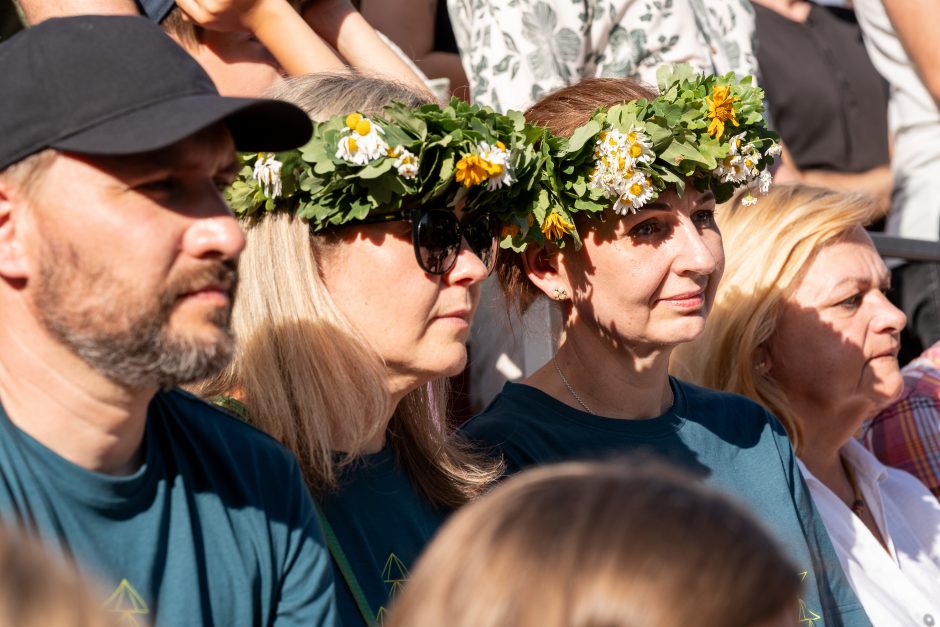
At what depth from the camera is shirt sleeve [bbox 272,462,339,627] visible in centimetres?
249

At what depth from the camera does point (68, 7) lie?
340 cm

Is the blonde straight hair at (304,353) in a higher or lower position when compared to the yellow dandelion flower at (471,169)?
lower

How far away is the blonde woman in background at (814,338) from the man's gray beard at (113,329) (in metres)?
2.68

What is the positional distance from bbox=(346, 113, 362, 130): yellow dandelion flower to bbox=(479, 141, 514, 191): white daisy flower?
0.30 metres

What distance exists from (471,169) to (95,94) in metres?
1.04

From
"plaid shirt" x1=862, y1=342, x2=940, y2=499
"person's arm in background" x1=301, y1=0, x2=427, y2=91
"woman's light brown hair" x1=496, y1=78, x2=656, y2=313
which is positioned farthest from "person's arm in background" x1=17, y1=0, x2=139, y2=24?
"plaid shirt" x1=862, y1=342, x2=940, y2=499

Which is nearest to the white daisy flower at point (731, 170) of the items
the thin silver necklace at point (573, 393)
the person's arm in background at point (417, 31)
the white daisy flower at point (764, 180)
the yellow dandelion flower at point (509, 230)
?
the white daisy flower at point (764, 180)

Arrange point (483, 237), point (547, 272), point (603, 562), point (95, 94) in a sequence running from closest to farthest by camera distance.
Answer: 1. point (603, 562)
2. point (95, 94)
3. point (483, 237)
4. point (547, 272)

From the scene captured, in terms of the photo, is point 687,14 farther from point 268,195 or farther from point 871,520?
point 268,195

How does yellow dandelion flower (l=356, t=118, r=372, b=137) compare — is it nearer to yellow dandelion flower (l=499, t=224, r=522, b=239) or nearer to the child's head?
yellow dandelion flower (l=499, t=224, r=522, b=239)

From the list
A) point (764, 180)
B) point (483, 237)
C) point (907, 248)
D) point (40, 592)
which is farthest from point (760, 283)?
point (40, 592)

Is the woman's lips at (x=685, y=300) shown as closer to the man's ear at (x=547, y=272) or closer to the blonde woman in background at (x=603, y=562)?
the man's ear at (x=547, y=272)

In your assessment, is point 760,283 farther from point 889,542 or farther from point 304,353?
point 304,353

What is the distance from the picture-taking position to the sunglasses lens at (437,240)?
3010mm
